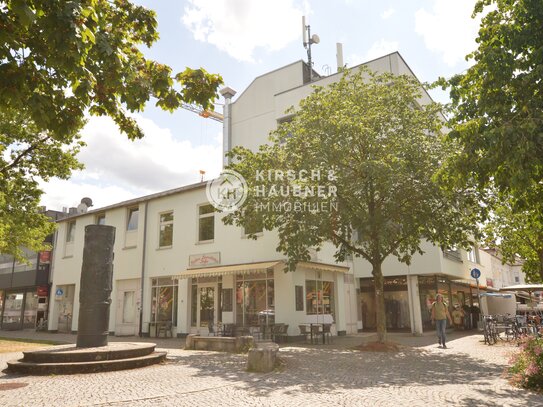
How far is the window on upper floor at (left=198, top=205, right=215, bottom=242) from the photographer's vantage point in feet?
66.3

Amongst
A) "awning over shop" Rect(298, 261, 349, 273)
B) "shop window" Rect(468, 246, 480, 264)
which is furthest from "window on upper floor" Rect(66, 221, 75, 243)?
"shop window" Rect(468, 246, 480, 264)

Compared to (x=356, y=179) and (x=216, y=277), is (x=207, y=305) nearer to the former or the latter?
(x=216, y=277)

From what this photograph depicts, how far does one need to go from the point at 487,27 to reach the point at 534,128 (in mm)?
2950

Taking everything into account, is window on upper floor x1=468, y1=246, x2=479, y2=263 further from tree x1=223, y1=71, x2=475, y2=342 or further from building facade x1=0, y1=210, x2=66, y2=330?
building facade x1=0, y1=210, x2=66, y2=330

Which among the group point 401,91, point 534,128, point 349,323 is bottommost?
point 349,323

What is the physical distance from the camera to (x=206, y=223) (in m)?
20.5

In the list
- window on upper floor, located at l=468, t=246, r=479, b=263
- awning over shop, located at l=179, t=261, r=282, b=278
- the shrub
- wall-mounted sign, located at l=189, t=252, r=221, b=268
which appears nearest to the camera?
the shrub

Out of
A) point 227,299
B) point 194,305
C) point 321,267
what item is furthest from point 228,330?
point 321,267

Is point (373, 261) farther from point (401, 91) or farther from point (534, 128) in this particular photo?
point (534, 128)

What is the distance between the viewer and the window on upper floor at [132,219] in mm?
23544

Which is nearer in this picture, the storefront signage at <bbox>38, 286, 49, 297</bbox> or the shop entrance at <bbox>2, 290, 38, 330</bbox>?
the storefront signage at <bbox>38, 286, 49, 297</bbox>

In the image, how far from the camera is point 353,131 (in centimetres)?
1403

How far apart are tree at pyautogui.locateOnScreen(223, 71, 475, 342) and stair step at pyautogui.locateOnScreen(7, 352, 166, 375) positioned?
19.4 ft

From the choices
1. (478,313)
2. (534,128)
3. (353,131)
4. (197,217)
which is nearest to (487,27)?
(534,128)
